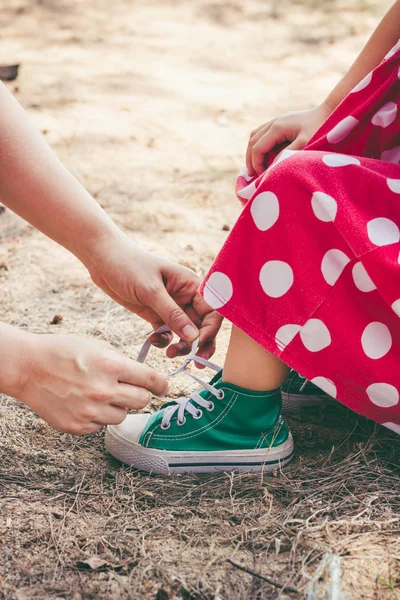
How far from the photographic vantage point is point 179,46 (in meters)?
4.98

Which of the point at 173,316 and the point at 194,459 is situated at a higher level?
the point at 173,316

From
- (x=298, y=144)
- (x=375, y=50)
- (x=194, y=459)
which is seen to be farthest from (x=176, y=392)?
(x=375, y=50)

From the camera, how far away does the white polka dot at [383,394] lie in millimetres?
1346

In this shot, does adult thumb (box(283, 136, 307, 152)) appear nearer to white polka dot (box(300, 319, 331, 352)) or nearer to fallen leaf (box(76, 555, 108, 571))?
white polka dot (box(300, 319, 331, 352))

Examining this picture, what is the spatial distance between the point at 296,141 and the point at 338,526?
91 centimetres

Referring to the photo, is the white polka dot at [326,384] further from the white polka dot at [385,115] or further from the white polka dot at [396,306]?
the white polka dot at [385,115]

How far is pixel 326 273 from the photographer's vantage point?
1.32 m

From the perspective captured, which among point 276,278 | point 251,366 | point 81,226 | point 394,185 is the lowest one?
point 251,366

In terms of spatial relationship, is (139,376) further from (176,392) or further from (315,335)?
(176,392)

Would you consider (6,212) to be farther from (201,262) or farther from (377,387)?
(377,387)

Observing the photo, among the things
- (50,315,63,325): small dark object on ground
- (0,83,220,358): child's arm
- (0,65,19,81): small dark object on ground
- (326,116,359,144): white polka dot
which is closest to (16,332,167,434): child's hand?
(0,83,220,358): child's arm

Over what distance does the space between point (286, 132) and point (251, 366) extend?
619mm

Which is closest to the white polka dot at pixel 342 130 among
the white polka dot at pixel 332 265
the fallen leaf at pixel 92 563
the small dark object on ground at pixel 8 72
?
the white polka dot at pixel 332 265

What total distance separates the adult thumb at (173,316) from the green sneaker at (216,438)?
0.45 ft
